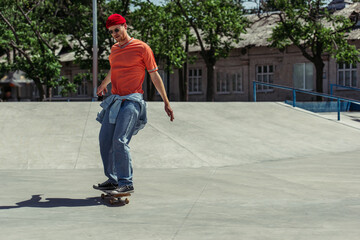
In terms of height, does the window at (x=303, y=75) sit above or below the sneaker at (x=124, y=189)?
above

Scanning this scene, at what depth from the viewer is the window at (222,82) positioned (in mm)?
35906

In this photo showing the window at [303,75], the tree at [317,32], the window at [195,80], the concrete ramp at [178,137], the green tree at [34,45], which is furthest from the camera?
the window at [195,80]

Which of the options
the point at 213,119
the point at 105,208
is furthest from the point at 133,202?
the point at 213,119

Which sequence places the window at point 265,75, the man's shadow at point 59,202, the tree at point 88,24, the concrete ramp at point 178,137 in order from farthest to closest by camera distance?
the window at point 265,75 < the tree at point 88,24 < the concrete ramp at point 178,137 < the man's shadow at point 59,202

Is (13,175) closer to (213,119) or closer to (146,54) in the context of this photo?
(146,54)

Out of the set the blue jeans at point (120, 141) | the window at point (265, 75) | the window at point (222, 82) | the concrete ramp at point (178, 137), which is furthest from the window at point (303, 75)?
the blue jeans at point (120, 141)

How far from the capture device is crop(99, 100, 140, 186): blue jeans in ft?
19.4

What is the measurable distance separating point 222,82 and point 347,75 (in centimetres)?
887

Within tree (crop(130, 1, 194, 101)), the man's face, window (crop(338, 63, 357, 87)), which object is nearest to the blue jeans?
the man's face

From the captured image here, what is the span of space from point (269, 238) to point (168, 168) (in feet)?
17.3

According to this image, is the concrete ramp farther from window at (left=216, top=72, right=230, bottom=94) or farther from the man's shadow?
window at (left=216, top=72, right=230, bottom=94)

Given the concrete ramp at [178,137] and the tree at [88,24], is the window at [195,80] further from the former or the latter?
the concrete ramp at [178,137]

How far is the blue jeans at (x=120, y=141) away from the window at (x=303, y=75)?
26.9m

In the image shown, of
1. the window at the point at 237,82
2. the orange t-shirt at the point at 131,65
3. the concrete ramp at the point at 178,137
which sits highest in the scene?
the orange t-shirt at the point at 131,65
